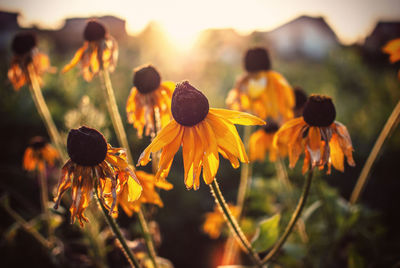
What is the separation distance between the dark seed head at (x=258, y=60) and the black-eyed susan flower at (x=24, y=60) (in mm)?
1466

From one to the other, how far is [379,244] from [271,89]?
1.33 metres

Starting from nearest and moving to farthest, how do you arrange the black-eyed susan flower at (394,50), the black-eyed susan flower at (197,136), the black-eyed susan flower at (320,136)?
1. the black-eyed susan flower at (197,136)
2. the black-eyed susan flower at (320,136)
3. the black-eyed susan flower at (394,50)

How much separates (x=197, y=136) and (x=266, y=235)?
605mm

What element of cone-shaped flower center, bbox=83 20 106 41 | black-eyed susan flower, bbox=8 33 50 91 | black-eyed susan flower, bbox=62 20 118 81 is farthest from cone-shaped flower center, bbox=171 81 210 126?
black-eyed susan flower, bbox=8 33 50 91

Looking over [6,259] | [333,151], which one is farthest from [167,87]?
[6,259]

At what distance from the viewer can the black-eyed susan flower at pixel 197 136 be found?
913mm

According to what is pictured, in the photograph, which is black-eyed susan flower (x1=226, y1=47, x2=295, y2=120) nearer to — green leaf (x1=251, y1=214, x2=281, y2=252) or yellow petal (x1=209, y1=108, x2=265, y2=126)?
green leaf (x1=251, y1=214, x2=281, y2=252)

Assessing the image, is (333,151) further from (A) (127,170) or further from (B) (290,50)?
(B) (290,50)

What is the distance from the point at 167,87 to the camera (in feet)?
4.89

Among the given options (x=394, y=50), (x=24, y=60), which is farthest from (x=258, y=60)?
(x=24, y=60)

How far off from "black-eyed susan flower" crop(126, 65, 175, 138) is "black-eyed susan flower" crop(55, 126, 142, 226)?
0.47m

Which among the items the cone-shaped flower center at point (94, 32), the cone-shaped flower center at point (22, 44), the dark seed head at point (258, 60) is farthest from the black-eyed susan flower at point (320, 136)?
the cone-shaped flower center at point (22, 44)

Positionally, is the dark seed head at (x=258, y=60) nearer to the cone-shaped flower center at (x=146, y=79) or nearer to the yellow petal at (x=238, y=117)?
the cone-shaped flower center at (x=146, y=79)

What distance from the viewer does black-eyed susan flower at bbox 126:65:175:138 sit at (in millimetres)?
1436
